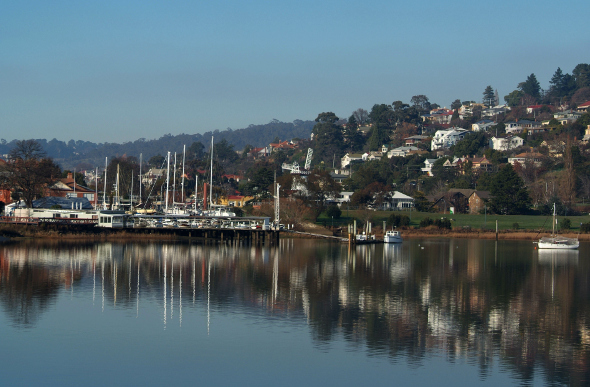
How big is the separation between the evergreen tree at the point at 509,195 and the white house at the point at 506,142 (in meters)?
71.1

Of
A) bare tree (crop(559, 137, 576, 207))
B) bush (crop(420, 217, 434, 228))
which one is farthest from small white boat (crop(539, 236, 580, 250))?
bare tree (crop(559, 137, 576, 207))

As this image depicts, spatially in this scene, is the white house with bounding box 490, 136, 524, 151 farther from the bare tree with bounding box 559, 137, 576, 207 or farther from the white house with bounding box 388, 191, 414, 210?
the white house with bounding box 388, 191, 414, 210

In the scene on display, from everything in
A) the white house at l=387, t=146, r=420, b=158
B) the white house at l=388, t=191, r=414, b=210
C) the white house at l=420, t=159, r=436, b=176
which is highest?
the white house at l=387, t=146, r=420, b=158

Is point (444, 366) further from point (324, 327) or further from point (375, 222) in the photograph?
point (375, 222)

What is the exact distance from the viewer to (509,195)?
96875 mm

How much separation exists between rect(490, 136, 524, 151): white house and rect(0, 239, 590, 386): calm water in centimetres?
12188

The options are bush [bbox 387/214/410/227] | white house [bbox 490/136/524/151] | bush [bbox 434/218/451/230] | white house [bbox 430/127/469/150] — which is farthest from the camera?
white house [bbox 430/127/469/150]

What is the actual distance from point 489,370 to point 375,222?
68311 millimetres

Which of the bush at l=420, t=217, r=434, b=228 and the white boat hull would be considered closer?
the white boat hull

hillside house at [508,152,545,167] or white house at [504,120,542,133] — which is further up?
white house at [504,120,542,133]

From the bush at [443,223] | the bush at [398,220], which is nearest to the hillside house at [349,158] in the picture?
the bush at [398,220]

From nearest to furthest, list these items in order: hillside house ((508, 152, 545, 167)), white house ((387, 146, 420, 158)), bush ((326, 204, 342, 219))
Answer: bush ((326, 204, 342, 219))
hillside house ((508, 152, 545, 167))
white house ((387, 146, 420, 158))

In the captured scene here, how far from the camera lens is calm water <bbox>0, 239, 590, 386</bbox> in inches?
809

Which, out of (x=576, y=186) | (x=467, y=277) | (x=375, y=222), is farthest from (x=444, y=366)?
(x=576, y=186)
